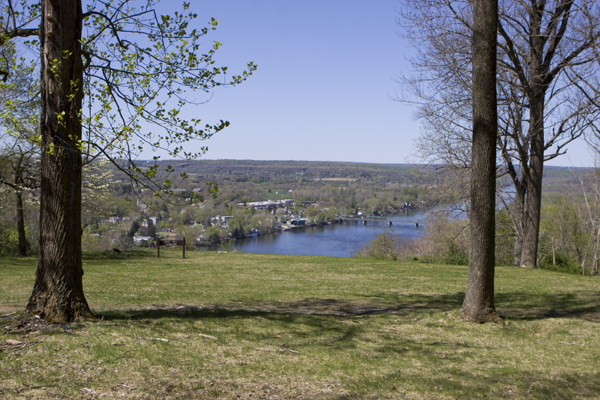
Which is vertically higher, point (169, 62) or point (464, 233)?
point (169, 62)

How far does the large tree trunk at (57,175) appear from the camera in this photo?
5602mm

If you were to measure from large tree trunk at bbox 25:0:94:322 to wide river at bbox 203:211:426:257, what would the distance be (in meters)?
25.4

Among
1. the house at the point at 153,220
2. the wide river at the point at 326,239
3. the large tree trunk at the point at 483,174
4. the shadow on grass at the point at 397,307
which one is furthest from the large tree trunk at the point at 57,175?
the house at the point at 153,220

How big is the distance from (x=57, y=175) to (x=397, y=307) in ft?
20.1

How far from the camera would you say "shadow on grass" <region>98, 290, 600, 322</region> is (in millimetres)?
7054

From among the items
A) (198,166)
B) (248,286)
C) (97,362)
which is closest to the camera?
(97,362)

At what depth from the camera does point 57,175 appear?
5.63m

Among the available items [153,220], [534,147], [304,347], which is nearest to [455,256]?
[534,147]

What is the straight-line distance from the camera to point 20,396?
3664 mm

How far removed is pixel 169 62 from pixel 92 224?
26.9 m

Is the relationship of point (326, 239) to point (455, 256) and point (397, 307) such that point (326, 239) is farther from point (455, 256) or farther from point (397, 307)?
point (397, 307)

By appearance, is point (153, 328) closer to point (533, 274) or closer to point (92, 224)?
point (533, 274)

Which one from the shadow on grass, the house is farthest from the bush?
the house

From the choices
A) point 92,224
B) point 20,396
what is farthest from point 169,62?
point 92,224
